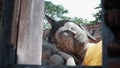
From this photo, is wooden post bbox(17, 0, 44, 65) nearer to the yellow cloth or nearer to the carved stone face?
the yellow cloth

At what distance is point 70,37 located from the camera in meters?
2.74

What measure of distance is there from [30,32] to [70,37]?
1.08m

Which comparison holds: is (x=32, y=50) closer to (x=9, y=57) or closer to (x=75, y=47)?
(x=9, y=57)

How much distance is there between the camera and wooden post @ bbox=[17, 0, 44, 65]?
1598 mm

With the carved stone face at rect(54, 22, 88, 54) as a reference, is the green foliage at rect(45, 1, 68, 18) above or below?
above

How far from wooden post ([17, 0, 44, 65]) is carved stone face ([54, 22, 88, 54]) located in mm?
863

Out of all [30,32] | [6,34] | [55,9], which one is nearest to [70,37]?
[30,32]

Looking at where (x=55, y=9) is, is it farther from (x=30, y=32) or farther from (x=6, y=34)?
(x=6, y=34)

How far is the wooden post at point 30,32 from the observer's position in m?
1.60

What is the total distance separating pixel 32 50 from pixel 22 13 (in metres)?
0.22

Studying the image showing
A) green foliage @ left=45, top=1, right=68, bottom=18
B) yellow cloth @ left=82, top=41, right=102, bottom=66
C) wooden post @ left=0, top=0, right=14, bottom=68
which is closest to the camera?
wooden post @ left=0, top=0, right=14, bottom=68

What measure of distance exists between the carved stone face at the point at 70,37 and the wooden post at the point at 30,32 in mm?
863

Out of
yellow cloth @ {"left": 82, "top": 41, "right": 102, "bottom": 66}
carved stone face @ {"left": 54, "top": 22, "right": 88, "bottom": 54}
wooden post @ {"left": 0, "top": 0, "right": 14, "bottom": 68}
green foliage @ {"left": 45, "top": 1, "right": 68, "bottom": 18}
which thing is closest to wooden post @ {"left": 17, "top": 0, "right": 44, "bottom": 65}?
wooden post @ {"left": 0, "top": 0, "right": 14, "bottom": 68}

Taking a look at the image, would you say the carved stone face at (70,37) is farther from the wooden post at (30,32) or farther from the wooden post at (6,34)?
the wooden post at (6,34)
